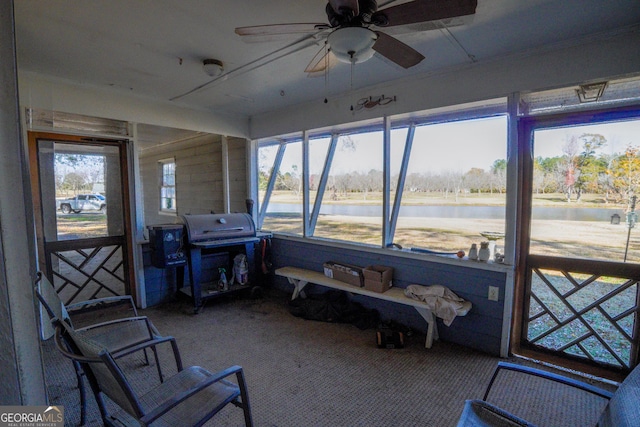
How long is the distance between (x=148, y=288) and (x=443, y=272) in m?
3.41

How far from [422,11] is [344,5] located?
369 mm

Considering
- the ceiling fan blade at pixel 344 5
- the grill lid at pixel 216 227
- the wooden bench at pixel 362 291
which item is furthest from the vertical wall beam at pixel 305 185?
the ceiling fan blade at pixel 344 5

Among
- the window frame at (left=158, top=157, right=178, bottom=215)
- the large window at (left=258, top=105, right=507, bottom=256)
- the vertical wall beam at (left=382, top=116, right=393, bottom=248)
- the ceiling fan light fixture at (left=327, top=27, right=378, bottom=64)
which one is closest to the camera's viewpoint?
the ceiling fan light fixture at (left=327, top=27, right=378, bottom=64)

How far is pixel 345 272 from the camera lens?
3242mm

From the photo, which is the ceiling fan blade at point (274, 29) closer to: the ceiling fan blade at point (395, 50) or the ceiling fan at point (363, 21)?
the ceiling fan at point (363, 21)

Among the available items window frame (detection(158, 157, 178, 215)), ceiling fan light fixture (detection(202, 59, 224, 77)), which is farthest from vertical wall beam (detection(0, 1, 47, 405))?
window frame (detection(158, 157, 178, 215))

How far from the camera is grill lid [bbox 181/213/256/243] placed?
3.42 m

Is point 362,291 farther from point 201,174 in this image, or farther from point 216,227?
point 201,174

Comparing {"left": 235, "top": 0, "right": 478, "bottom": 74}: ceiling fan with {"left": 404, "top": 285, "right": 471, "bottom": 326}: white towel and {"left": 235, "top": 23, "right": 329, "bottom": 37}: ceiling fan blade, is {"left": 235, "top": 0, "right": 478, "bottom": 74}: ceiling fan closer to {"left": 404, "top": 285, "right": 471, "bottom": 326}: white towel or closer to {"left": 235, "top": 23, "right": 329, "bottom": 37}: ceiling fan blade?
{"left": 235, "top": 23, "right": 329, "bottom": 37}: ceiling fan blade

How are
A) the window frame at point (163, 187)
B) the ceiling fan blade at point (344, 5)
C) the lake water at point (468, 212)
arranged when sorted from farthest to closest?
the window frame at point (163, 187) < the lake water at point (468, 212) < the ceiling fan blade at point (344, 5)

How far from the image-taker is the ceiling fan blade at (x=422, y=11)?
4.34 ft

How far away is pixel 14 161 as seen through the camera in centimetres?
→ 51

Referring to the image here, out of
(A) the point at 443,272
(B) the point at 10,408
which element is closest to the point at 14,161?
(B) the point at 10,408

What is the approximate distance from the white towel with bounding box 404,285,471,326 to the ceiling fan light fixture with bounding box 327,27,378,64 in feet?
6.89
